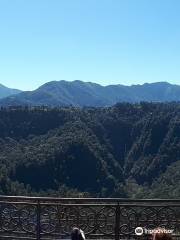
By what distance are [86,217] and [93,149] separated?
300 ft

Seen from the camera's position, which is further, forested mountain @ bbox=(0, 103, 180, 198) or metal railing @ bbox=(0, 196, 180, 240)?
forested mountain @ bbox=(0, 103, 180, 198)

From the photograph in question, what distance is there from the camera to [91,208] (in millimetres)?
8172

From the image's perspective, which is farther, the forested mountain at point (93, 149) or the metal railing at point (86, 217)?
the forested mountain at point (93, 149)

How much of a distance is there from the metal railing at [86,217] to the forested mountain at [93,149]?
46.1 metres

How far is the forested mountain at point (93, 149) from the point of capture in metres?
77.8

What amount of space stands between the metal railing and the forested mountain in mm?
46089

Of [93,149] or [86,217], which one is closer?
[86,217]

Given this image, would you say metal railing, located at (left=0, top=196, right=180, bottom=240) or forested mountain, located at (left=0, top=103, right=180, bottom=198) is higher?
metal railing, located at (left=0, top=196, right=180, bottom=240)

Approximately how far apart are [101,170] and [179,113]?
35.6 meters

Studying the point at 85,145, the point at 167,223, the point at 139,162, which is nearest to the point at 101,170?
the point at 85,145

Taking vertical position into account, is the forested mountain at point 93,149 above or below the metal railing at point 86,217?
below

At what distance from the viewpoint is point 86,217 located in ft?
26.9

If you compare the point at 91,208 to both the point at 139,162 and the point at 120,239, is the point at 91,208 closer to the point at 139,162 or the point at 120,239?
the point at 120,239

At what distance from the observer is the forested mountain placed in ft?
255
